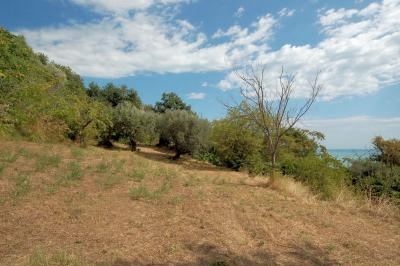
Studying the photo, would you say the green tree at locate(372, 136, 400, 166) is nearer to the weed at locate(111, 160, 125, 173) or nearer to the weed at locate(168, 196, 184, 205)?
the weed at locate(111, 160, 125, 173)

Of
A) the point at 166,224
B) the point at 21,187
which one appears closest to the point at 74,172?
the point at 21,187

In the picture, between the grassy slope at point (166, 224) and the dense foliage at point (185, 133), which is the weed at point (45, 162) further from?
the dense foliage at point (185, 133)

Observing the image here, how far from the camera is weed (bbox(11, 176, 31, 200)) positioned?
239 inches

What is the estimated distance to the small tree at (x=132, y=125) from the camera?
862 inches

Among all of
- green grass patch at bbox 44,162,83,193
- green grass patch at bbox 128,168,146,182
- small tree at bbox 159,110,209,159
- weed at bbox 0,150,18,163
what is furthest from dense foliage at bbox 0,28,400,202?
green grass patch at bbox 128,168,146,182

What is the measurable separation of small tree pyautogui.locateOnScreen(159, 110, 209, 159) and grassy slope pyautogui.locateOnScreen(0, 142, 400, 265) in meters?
12.1

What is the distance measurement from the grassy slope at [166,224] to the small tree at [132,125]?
524 inches

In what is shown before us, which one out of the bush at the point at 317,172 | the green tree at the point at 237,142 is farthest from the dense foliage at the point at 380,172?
the green tree at the point at 237,142

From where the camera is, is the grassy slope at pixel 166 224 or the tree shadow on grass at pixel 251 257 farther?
the grassy slope at pixel 166 224

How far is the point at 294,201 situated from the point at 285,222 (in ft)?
6.36

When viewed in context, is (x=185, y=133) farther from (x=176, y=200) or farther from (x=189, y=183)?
(x=176, y=200)

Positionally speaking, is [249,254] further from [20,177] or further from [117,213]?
[20,177]

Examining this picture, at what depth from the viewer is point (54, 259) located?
12.5ft

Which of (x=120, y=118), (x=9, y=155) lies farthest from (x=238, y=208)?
(x=120, y=118)
